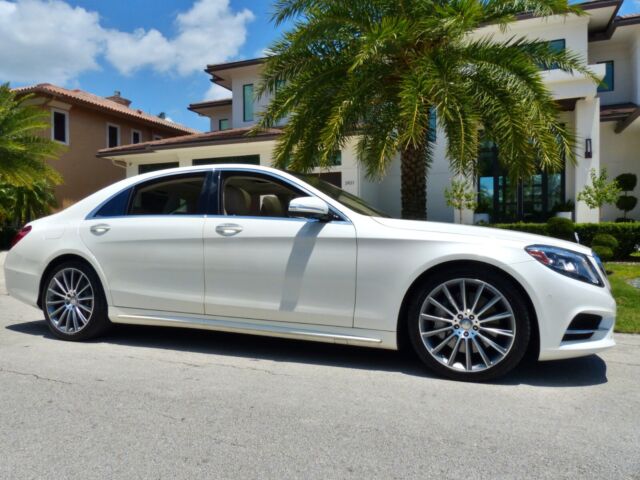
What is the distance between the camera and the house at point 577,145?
52.5 feet

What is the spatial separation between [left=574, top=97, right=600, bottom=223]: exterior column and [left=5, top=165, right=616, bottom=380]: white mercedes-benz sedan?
13282 mm

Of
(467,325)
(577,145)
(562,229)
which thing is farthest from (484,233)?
(577,145)

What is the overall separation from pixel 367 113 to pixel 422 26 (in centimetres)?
167

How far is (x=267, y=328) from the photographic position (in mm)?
4301

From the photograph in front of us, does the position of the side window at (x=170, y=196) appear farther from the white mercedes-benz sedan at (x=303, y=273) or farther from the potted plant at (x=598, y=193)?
the potted plant at (x=598, y=193)

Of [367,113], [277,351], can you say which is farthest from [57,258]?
[367,113]

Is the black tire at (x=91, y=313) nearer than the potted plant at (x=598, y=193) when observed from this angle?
Yes

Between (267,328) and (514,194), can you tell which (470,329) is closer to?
(267,328)

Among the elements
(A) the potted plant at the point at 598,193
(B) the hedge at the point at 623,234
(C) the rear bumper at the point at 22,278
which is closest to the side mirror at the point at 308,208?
(C) the rear bumper at the point at 22,278

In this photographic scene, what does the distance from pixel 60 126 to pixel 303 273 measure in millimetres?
23788

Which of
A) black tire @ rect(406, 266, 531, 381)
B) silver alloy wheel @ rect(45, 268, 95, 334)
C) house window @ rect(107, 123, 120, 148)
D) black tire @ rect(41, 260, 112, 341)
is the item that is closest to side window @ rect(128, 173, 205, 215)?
black tire @ rect(41, 260, 112, 341)

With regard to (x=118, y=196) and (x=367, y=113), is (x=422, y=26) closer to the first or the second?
(x=367, y=113)

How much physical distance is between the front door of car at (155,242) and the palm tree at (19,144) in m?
12.9

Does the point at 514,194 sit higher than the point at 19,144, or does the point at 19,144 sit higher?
the point at 19,144
